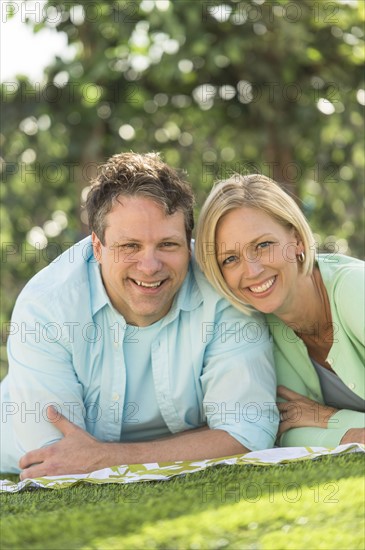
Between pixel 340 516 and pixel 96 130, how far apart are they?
3390 mm

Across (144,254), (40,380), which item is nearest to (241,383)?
(144,254)

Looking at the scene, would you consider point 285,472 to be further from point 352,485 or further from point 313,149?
point 313,149

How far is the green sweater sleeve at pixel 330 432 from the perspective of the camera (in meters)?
2.62

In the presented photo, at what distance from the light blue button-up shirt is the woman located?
11cm

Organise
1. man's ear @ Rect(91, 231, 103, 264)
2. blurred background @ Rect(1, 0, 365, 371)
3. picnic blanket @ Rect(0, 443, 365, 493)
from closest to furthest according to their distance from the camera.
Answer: picnic blanket @ Rect(0, 443, 365, 493) → man's ear @ Rect(91, 231, 103, 264) → blurred background @ Rect(1, 0, 365, 371)

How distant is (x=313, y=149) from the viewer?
17.1 ft

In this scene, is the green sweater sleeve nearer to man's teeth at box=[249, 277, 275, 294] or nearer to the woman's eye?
man's teeth at box=[249, 277, 275, 294]

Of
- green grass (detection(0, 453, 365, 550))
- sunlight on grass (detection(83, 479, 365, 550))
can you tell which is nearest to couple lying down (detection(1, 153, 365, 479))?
green grass (detection(0, 453, 365, 550))

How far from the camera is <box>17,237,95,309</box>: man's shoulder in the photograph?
266 centimetres

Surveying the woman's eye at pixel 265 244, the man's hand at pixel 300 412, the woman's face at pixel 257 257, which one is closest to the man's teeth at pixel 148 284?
the woman's face at pixel 257 257

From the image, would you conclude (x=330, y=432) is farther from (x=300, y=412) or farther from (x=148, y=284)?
(x=148, y=284)

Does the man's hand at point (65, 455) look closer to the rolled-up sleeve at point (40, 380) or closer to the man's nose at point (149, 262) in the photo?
the rolled-up sleeve at point (40, 380)

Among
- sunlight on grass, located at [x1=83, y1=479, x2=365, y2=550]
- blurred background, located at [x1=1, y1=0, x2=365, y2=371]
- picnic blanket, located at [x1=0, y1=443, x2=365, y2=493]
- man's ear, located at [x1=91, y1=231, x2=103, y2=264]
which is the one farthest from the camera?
blurred background, located at [x1=1, y1=0, x2=365, y2=371]

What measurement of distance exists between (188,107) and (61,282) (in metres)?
2.69
